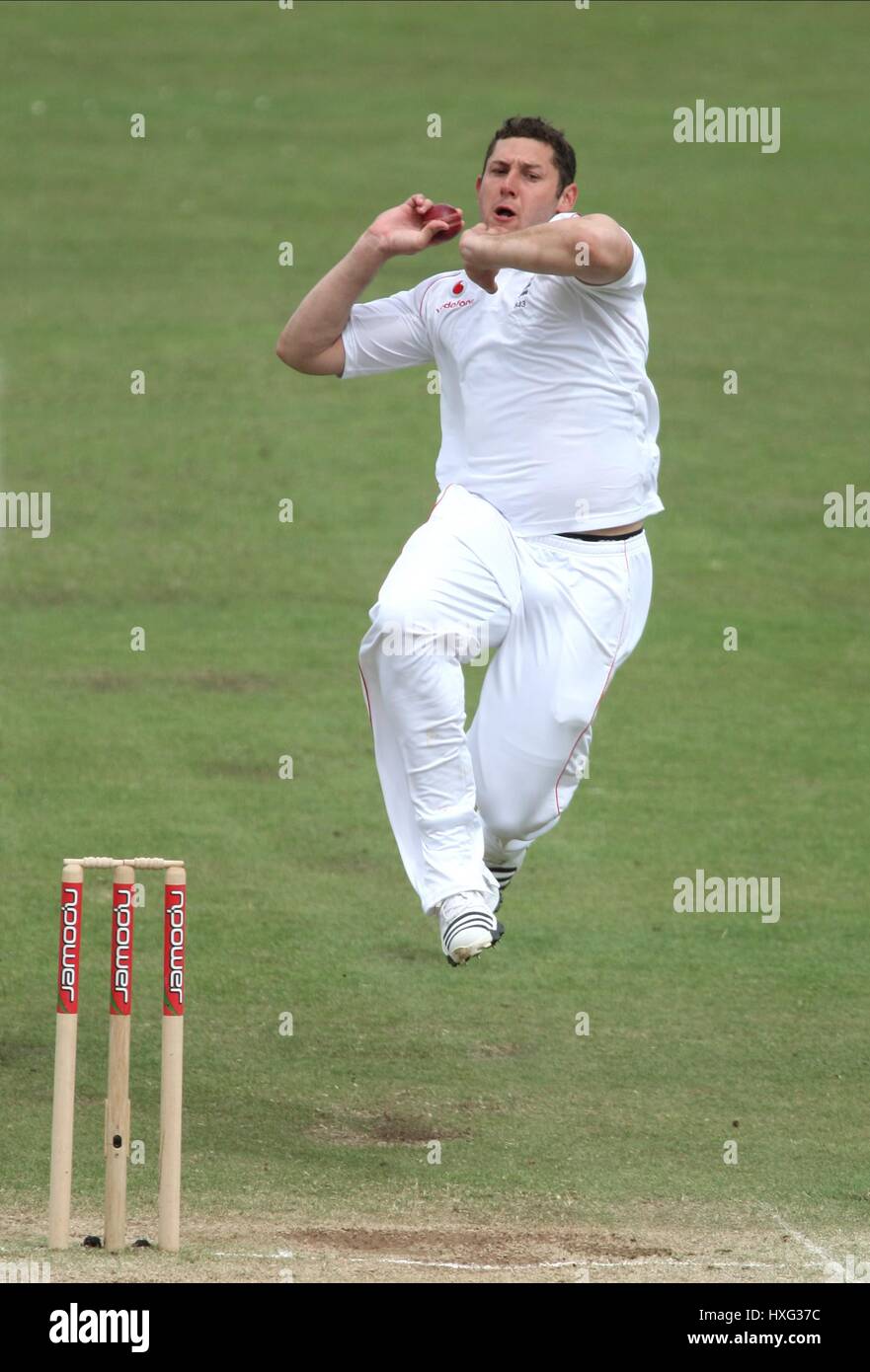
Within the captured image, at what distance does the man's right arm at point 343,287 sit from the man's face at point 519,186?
8.9 inches

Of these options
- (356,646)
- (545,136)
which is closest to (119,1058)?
(545,136)

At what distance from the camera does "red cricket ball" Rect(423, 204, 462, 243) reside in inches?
301

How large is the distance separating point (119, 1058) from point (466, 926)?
1.49m

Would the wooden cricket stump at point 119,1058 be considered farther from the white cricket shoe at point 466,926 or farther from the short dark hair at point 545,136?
the short dark hair at point 545,136

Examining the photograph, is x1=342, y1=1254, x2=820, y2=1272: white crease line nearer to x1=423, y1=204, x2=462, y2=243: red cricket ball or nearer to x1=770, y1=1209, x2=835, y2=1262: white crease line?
x1=770, y1=1209, x2=835, y2=1262: white crease line

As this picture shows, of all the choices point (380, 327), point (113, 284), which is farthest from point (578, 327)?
point (113, 284)

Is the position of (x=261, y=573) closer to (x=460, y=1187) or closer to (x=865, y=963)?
(x=865, y=963)

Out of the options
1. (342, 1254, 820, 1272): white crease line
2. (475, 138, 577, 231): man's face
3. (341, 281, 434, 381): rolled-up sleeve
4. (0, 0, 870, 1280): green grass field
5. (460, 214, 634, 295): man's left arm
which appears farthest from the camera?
(0, 0, 870, 1280): green grass field

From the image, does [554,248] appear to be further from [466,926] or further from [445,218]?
[466,926]

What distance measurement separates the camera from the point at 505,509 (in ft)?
26.1

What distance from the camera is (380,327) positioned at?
8359 millimetres

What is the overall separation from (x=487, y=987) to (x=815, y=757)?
4.72 m

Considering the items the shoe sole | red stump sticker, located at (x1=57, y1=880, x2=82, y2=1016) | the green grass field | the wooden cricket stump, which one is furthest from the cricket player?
the green grass field

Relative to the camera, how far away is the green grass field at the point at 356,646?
9758mm
